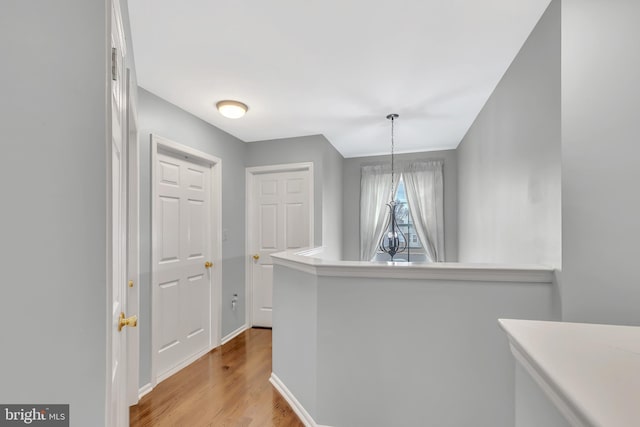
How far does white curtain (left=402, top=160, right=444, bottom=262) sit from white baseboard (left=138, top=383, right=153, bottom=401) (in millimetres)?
3847

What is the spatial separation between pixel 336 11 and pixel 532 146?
4.39 feet

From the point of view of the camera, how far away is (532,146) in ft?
5.25

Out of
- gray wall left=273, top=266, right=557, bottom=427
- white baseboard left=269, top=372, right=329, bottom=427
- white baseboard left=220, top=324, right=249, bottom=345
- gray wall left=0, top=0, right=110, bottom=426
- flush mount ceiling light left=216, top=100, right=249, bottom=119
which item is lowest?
white baseboard left=220, top=324, right=249, bottom=345

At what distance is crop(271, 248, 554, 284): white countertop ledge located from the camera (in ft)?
4.60

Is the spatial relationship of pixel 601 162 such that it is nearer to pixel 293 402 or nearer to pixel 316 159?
pixel 293 402

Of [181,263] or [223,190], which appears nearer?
[181,263]

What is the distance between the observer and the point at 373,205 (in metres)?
4.63

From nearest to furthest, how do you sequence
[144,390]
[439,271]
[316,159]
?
[439,271] < [144,390] < [316,159]

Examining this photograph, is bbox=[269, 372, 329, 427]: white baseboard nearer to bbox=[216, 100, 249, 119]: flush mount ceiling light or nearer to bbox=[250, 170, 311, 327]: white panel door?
bbox=[250, 170, 311, 327]: white panel door

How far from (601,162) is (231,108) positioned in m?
2.50

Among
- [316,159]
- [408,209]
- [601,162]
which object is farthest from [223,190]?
[601,162]

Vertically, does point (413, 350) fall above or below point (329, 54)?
below

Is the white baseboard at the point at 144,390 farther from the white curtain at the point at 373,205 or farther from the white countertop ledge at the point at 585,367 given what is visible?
the white curtain at the point at 373,205

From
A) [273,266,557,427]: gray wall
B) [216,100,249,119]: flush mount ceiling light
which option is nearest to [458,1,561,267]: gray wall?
[273,266,557,427]: gray wall
